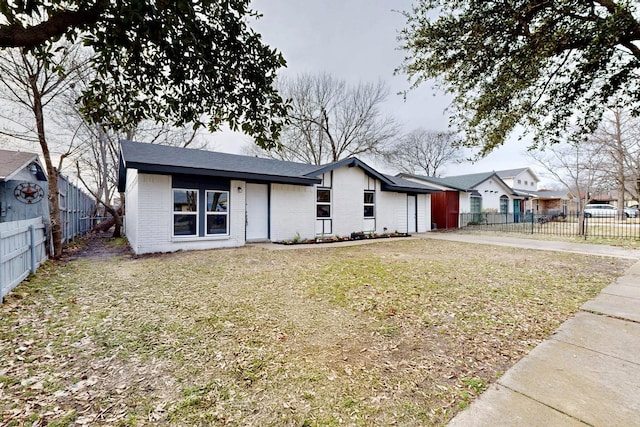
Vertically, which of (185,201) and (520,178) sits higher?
(520,178)

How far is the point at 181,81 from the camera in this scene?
3.87 metres

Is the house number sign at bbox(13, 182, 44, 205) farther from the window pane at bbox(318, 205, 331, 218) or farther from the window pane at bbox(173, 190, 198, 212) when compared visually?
the window pane at bbox(318, 205, 331, 218)

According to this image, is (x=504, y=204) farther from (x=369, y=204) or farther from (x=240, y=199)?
(x=240, y=199)

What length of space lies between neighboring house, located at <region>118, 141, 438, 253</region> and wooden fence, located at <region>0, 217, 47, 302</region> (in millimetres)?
2501

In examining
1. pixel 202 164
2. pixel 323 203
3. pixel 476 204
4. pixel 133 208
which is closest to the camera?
pixel 202 164

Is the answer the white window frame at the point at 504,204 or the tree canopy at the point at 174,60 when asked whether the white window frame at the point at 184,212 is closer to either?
the tree canopy at the point at 174,60

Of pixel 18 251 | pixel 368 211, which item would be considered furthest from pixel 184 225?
pixel 368 211

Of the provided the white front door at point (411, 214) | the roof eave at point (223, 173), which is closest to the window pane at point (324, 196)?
the roof eave at point (223, 173)

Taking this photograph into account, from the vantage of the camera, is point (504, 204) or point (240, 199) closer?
point (240, 199)

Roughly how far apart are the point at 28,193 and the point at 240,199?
25.3 ft

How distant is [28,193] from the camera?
10.2 metres

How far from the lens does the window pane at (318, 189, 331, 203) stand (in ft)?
42.3

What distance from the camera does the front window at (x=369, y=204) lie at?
14508 millimetres

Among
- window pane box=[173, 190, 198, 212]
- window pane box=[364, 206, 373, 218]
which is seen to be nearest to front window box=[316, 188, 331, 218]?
window pane box=[364, 206, 373, 218]
